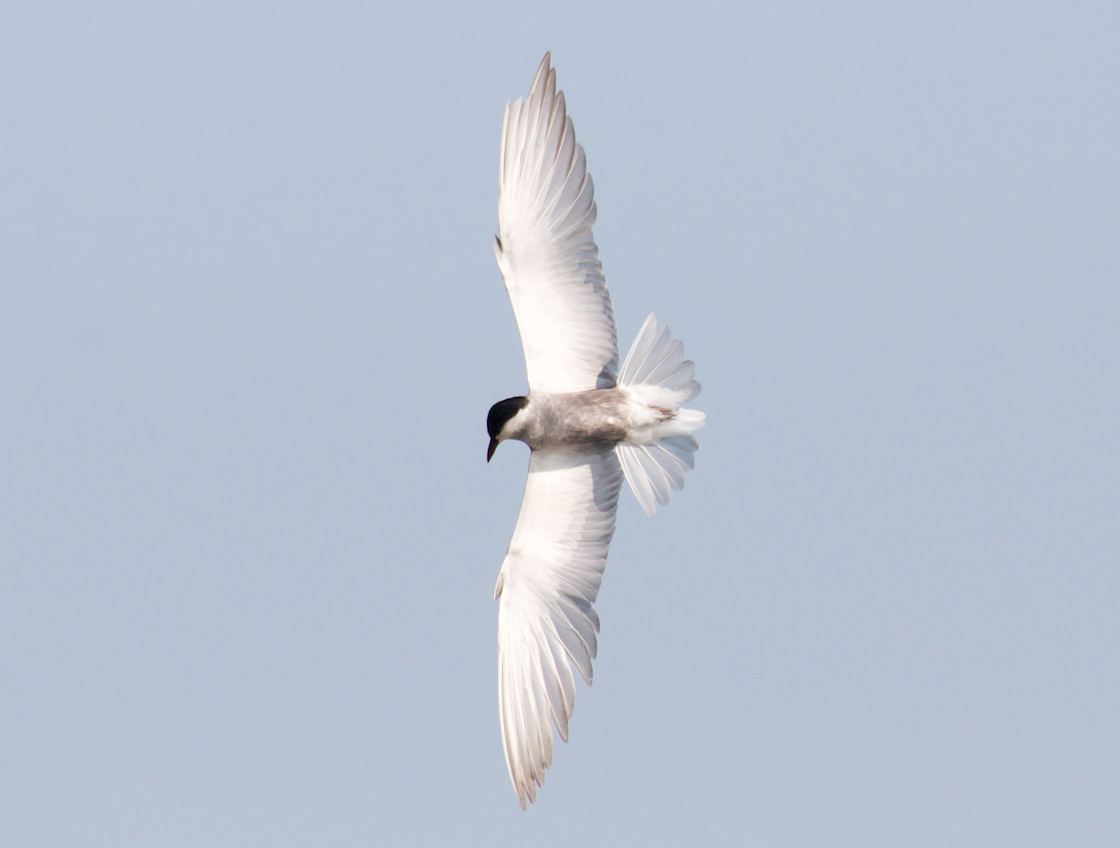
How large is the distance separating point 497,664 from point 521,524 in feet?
2.91

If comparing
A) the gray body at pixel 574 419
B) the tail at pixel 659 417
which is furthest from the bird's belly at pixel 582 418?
the tail at pixel 659 417

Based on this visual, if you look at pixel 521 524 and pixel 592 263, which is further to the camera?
pixel 521 524

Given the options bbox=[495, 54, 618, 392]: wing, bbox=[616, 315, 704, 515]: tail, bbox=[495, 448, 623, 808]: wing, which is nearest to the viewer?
bbox=[495, 54, 618, 392]: wing

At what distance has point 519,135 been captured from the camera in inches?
293

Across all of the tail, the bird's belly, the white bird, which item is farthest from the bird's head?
the tail

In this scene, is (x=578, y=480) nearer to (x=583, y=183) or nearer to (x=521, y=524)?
(x=521, y=524)

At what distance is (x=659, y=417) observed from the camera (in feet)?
25.4

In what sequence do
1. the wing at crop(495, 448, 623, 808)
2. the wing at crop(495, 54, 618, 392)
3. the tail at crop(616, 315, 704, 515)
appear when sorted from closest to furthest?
the wing at crop(495, 54, 618, 392) → the tail at crop(616, 315, 704, 515) → the wing at crop(495, 448, 623, 808)

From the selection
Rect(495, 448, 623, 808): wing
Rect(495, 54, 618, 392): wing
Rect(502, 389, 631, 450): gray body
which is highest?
Rect(495, 54, 618, 392): wing

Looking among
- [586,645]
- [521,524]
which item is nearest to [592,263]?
[521,524]

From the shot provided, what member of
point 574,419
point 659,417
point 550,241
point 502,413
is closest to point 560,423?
point 574,419

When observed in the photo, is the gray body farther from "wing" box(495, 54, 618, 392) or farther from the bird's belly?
"wing" box(495, 54, 618, 392)

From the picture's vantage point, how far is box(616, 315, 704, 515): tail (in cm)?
772

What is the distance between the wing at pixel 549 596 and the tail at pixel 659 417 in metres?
0.21
